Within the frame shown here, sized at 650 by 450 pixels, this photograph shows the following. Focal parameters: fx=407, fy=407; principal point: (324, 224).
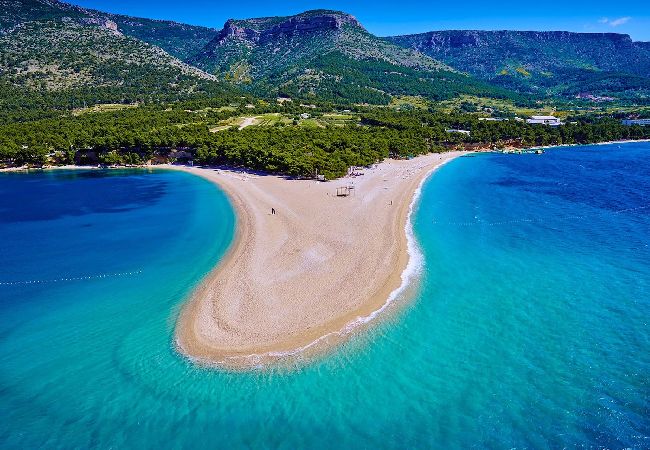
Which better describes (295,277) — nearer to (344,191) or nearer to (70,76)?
(344,191)

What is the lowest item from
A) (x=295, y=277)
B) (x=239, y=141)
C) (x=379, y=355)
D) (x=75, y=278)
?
(x=379, y=355)

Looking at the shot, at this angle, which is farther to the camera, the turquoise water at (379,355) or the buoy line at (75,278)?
the buoy line at (75,278)

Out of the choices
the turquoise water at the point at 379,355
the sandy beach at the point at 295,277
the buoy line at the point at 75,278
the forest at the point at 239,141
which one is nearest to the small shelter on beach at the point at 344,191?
the sandy beach at the point at 295,277

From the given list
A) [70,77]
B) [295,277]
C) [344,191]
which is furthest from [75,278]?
[70,77]

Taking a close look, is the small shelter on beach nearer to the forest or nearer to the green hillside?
the forest

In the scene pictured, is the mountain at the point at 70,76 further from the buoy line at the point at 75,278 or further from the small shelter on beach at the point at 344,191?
the buoy line at the point at 75,278

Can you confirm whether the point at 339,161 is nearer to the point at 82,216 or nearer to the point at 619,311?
the point at 82,216

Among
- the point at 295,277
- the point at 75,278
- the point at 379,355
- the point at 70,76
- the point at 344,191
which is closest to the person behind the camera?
the point at 379,355
